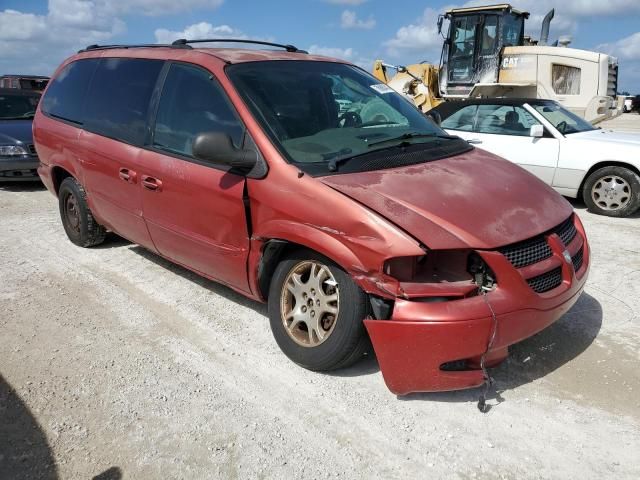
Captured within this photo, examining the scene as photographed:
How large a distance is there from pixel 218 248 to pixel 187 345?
2.21 ft

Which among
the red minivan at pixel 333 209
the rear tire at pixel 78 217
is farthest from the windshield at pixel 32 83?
the red minivan at pixel 333 209

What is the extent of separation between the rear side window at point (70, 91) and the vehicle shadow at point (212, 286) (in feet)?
4.69

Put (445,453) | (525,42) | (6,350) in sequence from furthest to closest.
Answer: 1. (525,42)
2. (6,350)
3. (445,453)

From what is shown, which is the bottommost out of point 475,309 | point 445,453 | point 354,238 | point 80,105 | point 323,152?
point 445,453

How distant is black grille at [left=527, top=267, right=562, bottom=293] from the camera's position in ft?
9.09

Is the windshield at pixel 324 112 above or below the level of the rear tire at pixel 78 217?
above

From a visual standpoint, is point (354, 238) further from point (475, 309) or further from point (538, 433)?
point (538, 433)

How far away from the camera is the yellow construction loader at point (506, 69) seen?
11.8 meters

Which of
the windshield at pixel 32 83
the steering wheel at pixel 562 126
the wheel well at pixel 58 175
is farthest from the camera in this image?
the windshield at pixel 32 83

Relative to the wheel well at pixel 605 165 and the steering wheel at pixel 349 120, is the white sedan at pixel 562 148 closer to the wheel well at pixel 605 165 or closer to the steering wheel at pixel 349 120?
the wheel well at pixel 605 165

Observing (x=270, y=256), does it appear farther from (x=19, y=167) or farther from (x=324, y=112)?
(x=19, y=167)

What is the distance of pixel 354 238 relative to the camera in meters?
2.69

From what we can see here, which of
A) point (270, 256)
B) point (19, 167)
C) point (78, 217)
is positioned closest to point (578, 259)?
point (270, 256)

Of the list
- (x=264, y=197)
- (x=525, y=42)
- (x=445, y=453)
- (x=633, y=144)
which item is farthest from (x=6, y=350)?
(x=525, y=42)
